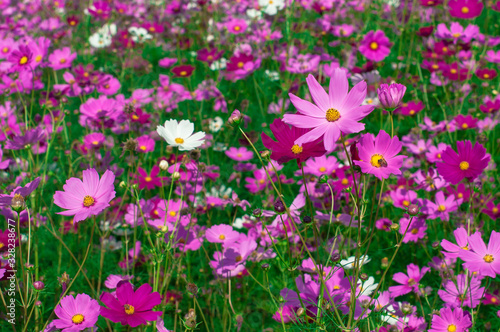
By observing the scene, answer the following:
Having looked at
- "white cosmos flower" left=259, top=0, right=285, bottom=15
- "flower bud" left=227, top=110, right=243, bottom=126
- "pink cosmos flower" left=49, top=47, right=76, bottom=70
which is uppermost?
"flower bud" left=227, top=110, right=243, bottom=126

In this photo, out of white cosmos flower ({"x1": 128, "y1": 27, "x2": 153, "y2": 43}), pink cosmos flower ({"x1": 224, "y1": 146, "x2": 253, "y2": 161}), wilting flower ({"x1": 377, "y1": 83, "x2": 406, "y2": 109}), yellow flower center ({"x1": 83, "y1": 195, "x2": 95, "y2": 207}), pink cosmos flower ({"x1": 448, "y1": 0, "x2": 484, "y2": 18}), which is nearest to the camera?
wilting flower ({"x1": 377, "y1": 83, "x2": 406, "y2": 109})

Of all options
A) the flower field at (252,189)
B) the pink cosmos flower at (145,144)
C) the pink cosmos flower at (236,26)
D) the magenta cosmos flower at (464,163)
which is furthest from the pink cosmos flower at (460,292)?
the pink cosmos flower at (236,26)

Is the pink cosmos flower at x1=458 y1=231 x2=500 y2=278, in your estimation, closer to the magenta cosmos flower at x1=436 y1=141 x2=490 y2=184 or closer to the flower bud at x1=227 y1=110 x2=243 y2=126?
the magenta cosmos flower at x1=436 y1=141 x2=490 y2=184

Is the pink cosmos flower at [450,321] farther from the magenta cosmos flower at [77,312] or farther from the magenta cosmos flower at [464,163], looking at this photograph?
the magenta cosmos flower at [77,312]

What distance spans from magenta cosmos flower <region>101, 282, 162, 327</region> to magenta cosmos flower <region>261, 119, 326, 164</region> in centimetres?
41

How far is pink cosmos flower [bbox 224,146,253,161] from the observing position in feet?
6.65

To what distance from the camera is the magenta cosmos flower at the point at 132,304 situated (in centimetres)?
95

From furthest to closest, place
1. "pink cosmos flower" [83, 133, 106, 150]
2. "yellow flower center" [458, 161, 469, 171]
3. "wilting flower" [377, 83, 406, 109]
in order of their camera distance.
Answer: "pink cosmos flower" [83, 133, 106, 150]
"yellow flower center" [458, 161, 469, 171]
"wilting flower" [377, 83, 406, 109]

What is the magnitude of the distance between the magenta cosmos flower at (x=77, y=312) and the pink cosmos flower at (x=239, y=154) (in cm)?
109

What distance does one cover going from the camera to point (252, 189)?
5.75 ft

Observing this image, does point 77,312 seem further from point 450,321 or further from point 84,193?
point 450,321

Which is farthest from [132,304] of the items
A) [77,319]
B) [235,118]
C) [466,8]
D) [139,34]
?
[139,34]

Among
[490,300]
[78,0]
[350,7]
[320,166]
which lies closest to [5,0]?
[78,0]

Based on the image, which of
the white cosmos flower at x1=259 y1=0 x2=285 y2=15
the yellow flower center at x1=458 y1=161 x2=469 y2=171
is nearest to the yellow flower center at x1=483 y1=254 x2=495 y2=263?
the yellow flower center at x1=458 y1=161 x2=469 y2=171
